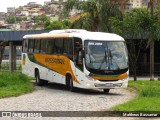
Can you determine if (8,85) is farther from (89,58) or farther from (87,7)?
(87,7)

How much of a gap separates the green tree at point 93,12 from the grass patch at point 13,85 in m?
13.5

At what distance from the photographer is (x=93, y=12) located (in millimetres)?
40125

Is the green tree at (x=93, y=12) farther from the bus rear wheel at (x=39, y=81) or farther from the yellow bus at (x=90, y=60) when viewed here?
the yellow bus at (x=90, y=60)

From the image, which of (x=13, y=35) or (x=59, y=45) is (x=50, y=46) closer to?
(x=59, y=45)

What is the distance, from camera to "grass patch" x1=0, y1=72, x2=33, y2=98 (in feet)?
70.9

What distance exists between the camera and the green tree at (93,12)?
3919 centimetres

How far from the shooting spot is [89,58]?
22.8m

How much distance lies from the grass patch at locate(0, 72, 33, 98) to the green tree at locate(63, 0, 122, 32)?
13526mm

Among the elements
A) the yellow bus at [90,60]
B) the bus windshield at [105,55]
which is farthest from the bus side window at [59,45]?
the bus windshield at [105,55]

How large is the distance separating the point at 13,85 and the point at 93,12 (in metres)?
16.7

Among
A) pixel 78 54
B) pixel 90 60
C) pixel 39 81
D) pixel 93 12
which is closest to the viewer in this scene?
pixel 90 60

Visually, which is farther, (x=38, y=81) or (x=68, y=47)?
(x=38, y=81)

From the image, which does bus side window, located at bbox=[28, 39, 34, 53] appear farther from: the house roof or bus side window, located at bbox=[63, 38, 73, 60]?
the house roof

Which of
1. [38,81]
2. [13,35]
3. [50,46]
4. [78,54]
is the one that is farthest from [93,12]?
[78,54]
